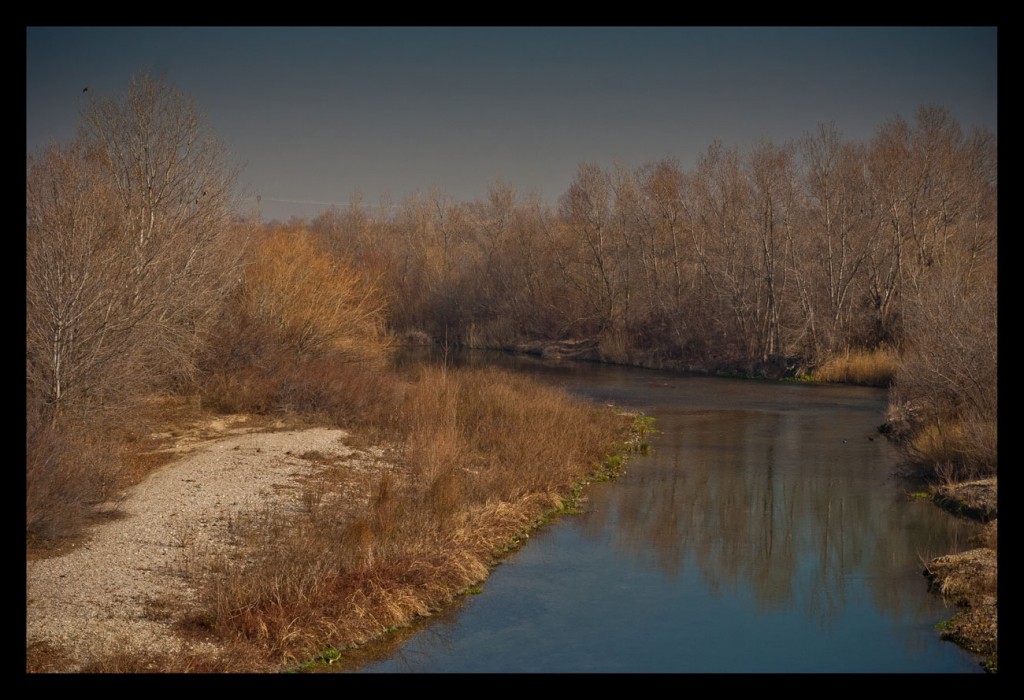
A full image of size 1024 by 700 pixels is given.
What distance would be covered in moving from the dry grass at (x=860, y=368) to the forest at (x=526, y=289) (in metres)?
0.10

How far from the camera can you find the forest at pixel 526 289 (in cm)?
1658

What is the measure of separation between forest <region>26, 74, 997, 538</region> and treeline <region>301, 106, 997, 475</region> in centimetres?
10

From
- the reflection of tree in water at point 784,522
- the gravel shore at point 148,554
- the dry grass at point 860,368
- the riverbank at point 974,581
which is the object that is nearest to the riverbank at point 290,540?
the gravel shore at point 148,554

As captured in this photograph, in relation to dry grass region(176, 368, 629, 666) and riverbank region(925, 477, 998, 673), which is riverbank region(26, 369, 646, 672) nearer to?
dry grass region(176, 368, 629, 666)

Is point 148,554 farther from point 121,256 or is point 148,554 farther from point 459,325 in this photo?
point 459,325

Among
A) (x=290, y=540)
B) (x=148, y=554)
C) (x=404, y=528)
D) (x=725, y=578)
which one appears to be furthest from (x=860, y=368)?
(x=148, y=554)

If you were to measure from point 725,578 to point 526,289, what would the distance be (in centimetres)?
4076

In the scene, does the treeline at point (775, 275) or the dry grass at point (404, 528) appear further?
the treeline at point (775, 275)

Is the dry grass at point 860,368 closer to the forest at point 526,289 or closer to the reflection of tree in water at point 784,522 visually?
the forest at point 526,289
